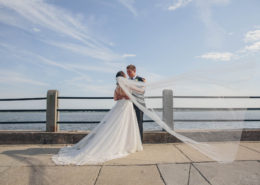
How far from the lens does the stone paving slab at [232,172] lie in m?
3.03

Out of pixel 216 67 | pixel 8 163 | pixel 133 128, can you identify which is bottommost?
pixel 8 163

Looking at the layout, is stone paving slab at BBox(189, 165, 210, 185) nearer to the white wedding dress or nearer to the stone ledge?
the white wedding dress

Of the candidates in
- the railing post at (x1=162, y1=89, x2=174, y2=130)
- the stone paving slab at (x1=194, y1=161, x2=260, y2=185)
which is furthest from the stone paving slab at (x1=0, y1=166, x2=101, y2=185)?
the railing post at (x1=162, y1=89, x2=174, y2=130)

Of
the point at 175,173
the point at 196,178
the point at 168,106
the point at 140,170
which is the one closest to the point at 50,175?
the point at 140,170

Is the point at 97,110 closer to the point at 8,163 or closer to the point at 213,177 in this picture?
the point at 8,163

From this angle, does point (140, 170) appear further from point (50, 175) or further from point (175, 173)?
point (50, 175)

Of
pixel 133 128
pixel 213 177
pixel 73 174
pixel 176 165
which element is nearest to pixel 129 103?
pixel 133 128

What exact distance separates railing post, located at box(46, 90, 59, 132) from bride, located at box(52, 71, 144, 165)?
5.72 ft

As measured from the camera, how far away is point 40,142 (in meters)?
6.00

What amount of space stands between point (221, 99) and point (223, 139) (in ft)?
2.04

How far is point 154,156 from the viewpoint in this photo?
446cm

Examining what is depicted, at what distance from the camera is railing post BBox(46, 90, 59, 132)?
6.23 meters

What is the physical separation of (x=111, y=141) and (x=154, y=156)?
1.10m

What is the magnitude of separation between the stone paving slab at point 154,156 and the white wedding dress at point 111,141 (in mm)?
183
